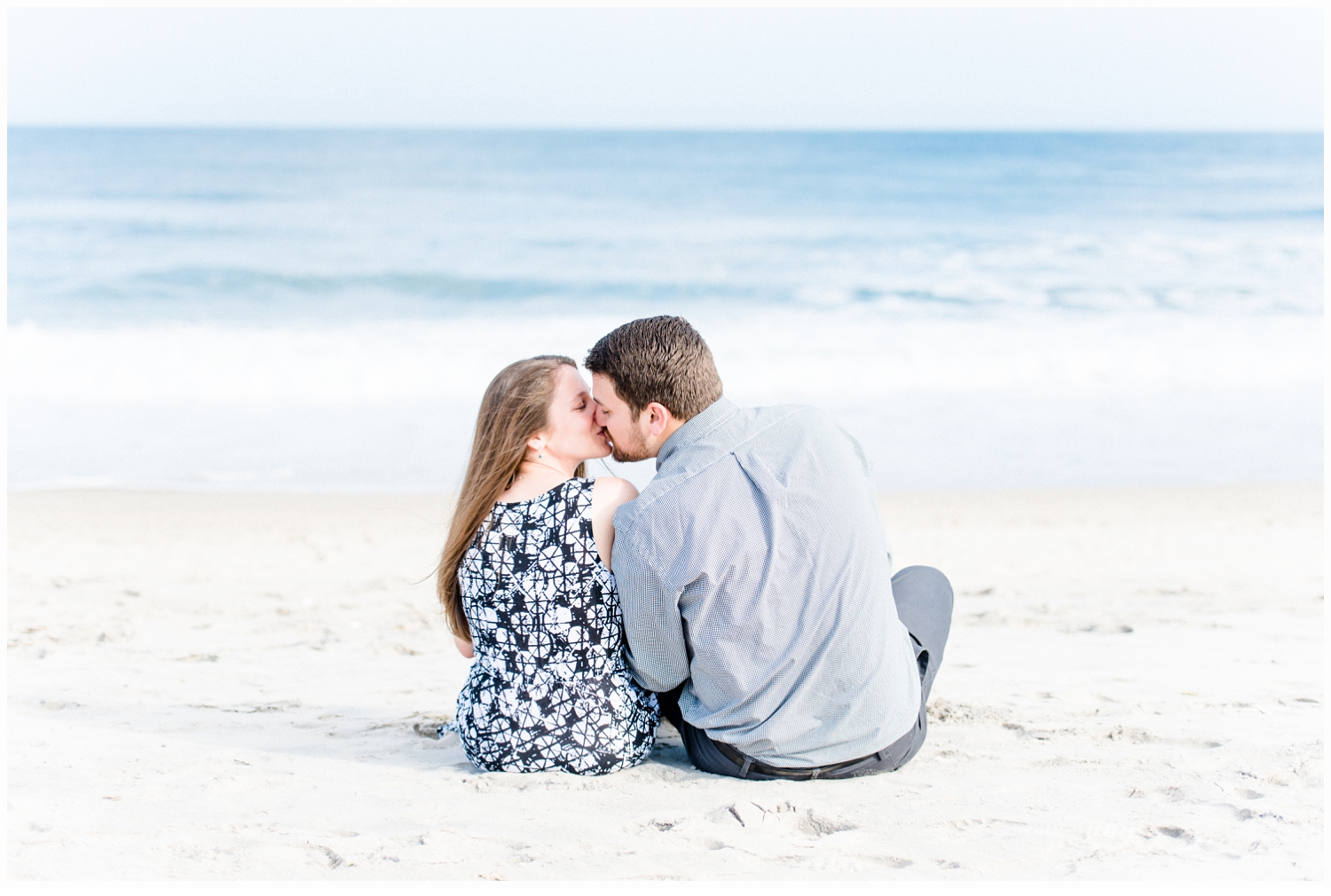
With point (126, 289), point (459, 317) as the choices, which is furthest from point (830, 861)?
point (126, 289)

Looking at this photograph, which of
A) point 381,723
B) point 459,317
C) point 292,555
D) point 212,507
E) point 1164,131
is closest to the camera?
point 381,723

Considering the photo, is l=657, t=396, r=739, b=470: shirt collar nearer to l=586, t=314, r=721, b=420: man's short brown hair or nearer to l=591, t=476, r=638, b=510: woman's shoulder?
l=586, t=314, r=721, b=420: man's short brown hair

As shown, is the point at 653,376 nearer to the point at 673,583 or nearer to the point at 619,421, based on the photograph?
the point at 619,421

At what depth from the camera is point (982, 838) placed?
245 centimetres

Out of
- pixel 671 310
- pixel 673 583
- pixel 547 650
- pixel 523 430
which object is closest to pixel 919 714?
pixel 673 583

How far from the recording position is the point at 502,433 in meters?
2.71

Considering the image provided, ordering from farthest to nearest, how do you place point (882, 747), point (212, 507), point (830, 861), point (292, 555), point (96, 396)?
point (96, 396)
point (212, 507)
point (292, 555)
point (882, 747)
point (830, 861)

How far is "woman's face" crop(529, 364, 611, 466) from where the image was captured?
8.93 ft

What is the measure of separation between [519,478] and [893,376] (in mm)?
8661

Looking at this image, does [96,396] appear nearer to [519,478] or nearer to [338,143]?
[519,478]

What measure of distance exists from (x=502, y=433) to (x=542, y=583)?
1.29ft

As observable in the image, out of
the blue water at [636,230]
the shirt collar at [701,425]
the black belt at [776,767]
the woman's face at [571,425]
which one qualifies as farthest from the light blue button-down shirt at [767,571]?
the blue water at [636,230]

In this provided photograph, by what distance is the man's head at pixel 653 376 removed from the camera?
251 centimetres

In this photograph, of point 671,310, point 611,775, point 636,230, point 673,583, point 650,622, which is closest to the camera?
point 673,583
